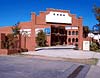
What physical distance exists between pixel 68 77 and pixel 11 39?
2705 centimetres

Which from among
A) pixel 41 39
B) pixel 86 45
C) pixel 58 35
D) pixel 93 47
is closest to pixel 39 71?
pixel 86 45

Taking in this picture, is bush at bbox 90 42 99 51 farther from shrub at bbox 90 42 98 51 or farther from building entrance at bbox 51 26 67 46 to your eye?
building entrance at bbox 51 26 67 46

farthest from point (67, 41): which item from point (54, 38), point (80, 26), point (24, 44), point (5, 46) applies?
point (5, 46)

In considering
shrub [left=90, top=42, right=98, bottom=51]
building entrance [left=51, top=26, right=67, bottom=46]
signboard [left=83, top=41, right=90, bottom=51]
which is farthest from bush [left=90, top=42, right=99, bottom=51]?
building entrance [left=51, top=26, right=67, bottom=46]

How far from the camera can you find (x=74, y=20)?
5494cm

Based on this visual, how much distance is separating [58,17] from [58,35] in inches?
1896

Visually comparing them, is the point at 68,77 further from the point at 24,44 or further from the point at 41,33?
the point at 41,33

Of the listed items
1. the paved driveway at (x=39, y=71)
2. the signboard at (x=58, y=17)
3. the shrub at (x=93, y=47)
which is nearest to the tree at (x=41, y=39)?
the shrub at (x=93, y=47)

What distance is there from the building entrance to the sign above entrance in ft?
138

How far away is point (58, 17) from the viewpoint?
177 ft

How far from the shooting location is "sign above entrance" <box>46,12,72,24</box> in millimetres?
53306

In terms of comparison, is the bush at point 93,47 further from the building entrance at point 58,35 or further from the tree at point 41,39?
the building entrance at point 58,35

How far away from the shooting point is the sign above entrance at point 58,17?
175ft

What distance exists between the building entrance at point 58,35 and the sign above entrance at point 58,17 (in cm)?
4205
